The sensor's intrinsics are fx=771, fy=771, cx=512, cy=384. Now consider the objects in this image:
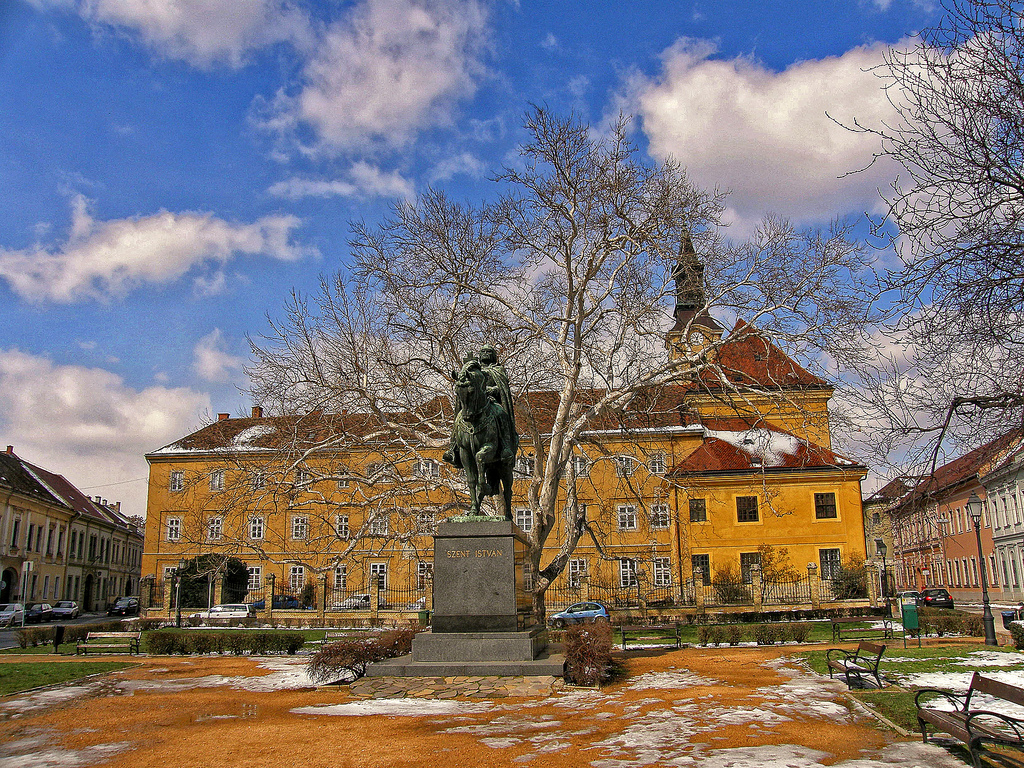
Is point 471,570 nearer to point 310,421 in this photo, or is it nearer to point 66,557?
point 310,421

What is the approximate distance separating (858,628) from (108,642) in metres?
23.8

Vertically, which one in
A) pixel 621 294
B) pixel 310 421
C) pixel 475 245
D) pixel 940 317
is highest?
pixel 475 245

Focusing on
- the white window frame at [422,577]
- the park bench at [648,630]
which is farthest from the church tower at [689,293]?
the white window frame at [422,577]

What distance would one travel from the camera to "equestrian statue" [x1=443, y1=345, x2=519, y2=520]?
42.7 feet

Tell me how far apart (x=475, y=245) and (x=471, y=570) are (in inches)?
479

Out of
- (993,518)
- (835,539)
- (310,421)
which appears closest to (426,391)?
(310,421)

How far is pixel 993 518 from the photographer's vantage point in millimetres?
51156

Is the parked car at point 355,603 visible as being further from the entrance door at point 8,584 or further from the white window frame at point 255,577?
the entrance door at point 8,584

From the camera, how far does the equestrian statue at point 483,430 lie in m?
13.0

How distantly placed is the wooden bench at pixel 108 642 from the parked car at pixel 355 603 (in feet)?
40.1

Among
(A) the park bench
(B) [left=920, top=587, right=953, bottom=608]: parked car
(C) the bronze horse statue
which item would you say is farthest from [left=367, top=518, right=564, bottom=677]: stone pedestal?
(B) [left=920, top=587, right=953, bottom=608]: parked car

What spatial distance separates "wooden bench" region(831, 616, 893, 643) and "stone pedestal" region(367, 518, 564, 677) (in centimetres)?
984

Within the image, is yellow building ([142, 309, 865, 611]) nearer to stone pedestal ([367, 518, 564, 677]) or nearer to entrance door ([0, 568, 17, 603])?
entrance door ([0, 568, 17, 603])

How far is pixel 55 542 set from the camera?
56375 mm
